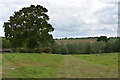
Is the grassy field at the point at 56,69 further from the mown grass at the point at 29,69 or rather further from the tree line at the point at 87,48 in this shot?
the tree line at the point at 87,48

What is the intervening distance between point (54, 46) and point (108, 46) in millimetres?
15636

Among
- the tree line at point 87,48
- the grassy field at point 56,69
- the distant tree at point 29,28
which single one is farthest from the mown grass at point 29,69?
the tree line at point 87,48

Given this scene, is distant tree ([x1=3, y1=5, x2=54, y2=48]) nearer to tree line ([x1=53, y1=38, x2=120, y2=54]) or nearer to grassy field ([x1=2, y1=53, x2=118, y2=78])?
tree line ([x1=53, y1=38, x2=120, y2=54])

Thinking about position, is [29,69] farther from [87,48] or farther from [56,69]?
[87,48]

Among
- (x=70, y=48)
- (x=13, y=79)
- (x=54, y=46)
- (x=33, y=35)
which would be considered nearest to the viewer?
(x=13, y=79)

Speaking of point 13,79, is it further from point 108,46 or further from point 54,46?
point 108,46

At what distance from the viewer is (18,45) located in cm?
3469

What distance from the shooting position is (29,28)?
1337 inches

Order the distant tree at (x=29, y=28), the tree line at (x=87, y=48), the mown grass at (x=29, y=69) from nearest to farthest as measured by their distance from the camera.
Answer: the mown grass at (x=29, y=69)
the distant tree at (x=29, y=28)
the tree line at (x=87, y=48)

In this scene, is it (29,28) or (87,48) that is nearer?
(29,28)

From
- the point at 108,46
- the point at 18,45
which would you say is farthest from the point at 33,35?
the point at 108,46

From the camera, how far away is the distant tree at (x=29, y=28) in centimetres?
3325

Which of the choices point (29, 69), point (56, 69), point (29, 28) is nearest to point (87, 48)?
point (29, 28)

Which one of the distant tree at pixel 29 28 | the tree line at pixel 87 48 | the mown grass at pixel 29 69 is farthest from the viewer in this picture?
the tree line at pixel 87 48
